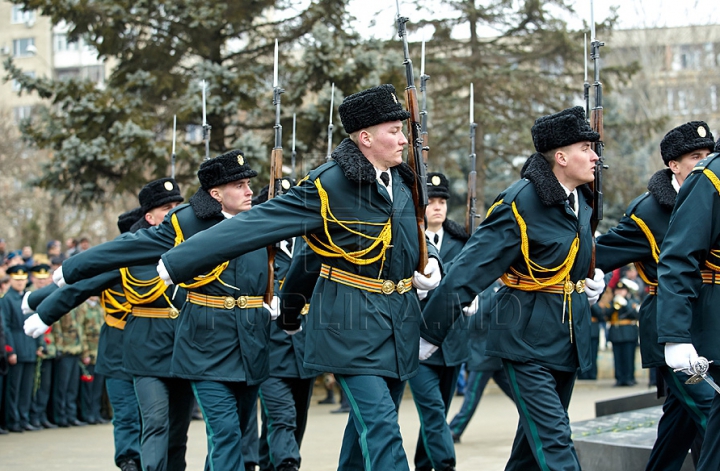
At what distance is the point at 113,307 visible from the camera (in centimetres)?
902

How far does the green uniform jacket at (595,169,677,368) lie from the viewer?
6.71 meters

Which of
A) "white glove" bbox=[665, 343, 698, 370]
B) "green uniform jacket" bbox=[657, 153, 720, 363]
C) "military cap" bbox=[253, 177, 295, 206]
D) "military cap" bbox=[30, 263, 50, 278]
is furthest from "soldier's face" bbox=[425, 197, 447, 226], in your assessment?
"military cap" bbox=[30, 263, 50, 278]

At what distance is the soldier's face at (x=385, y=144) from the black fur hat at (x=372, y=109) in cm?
4

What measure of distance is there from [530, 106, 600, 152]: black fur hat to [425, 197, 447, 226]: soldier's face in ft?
9.11

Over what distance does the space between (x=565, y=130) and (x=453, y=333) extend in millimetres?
2616

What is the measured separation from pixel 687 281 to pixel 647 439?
10.0ft

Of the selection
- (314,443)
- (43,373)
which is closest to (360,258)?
(314,443)

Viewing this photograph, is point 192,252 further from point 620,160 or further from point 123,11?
point 620,160

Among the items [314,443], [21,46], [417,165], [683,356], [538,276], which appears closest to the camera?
[683,356]

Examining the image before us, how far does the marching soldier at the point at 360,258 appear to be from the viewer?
5500 mm

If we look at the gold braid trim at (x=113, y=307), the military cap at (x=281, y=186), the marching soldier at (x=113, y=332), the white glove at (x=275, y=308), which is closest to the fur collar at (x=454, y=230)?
the military cap at (x=281, y=186)

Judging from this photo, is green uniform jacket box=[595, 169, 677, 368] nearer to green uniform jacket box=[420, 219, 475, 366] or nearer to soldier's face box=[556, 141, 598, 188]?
soldier's face box=[556, 141, 598, 188]

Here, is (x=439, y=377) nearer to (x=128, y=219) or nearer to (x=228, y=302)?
(x=228, y=302)

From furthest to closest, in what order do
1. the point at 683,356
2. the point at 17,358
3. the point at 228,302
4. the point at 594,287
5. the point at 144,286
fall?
the point at 17,358, the point at 144,286, the point at 228,302, the point at 594,287, the point at 683,356
